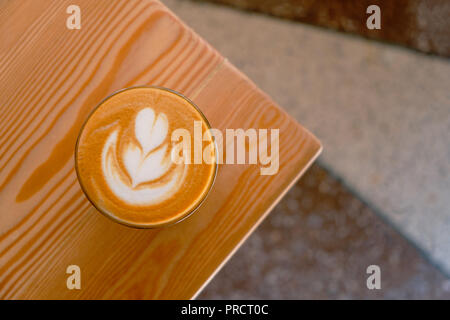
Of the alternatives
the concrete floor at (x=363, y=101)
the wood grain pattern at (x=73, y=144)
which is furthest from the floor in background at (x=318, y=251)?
the wood grain pattern at (x=73, y=144)

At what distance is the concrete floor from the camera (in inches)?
38.3

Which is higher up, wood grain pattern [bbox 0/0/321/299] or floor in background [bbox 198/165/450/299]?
wood grain pattern [bbox 0/0/321/299]

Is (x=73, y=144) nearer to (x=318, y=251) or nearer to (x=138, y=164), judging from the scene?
(x=138, y=164)

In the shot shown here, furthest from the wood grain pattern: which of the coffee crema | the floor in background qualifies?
the floor in background

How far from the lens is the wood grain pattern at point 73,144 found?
1.93 feet

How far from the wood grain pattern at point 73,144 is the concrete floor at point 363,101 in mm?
390

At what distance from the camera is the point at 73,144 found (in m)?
0.59

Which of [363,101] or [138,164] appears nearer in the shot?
[138,164]

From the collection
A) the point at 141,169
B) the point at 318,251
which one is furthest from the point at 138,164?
the point at 318,251

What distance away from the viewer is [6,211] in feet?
1.93

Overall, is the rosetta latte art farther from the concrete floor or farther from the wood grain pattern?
the concrete floor

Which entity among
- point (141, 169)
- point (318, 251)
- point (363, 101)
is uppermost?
point (141, 169)

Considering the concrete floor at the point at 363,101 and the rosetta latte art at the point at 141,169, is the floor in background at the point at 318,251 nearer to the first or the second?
the concrete floor at the point at 363,101

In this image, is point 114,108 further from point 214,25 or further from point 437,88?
point 437,88
